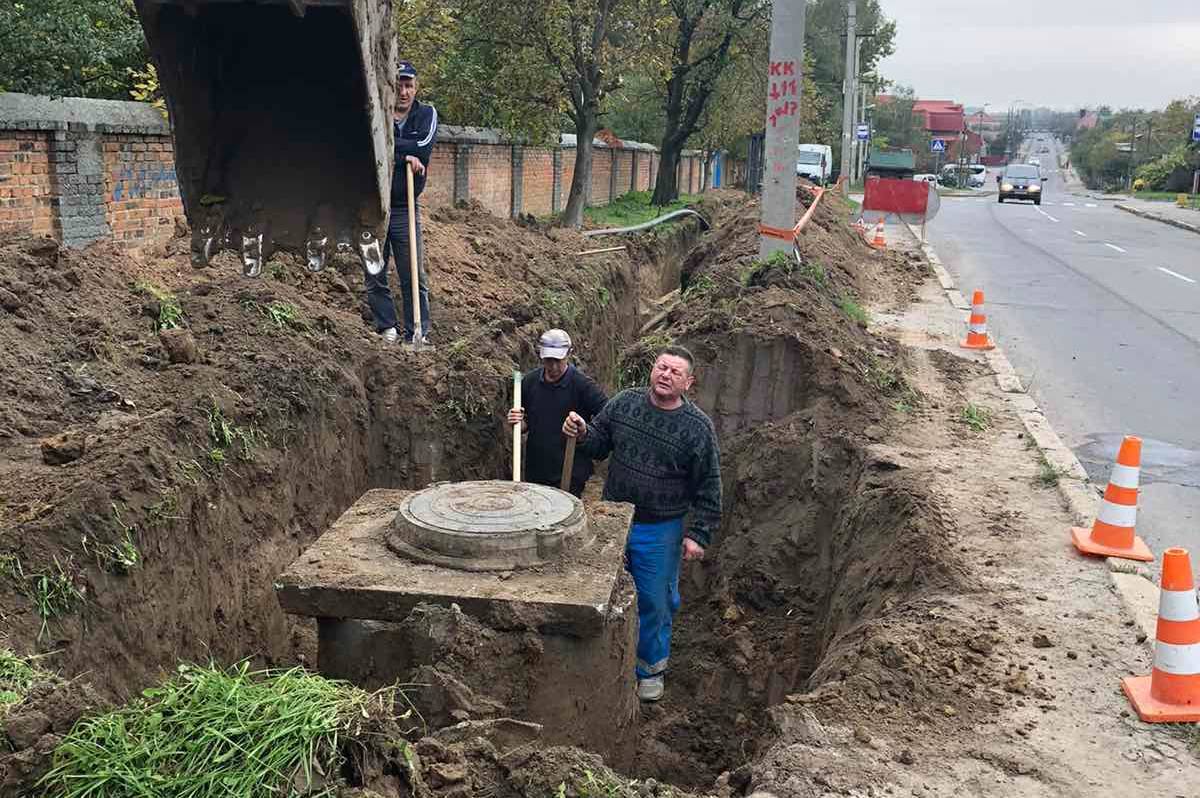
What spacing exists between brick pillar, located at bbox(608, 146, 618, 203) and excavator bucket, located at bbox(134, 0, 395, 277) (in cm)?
2123

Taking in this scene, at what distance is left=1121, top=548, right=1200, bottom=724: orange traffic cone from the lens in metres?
4.12

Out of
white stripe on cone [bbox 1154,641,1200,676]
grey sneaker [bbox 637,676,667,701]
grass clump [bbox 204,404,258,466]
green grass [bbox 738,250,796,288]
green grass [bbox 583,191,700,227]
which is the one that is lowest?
grey sneaker [bbox 637,676,667,701]

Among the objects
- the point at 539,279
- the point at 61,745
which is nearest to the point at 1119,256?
the point at 539,279

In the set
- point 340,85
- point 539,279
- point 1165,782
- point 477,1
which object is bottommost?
point 1165,782

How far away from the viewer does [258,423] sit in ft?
19.3

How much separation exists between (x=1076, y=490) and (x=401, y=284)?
5178mm

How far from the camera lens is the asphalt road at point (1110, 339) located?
8094 millimetres

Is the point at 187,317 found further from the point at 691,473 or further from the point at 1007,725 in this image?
the point at 1007,725

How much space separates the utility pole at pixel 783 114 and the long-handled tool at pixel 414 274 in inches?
141

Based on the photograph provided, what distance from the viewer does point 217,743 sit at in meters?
2.77

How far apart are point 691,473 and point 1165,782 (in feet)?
9.04

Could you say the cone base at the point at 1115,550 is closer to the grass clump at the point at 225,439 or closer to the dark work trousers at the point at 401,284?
the grass clump at the point at 225,439

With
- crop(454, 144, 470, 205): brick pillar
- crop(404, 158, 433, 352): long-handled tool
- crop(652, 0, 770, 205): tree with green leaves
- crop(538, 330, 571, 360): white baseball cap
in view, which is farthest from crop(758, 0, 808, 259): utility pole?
crop(652, 0, 770, 205): tree with green leaves

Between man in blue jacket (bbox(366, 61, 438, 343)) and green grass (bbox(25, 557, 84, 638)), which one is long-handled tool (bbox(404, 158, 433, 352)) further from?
green grass (bbox(25, 557, 84, 638))
